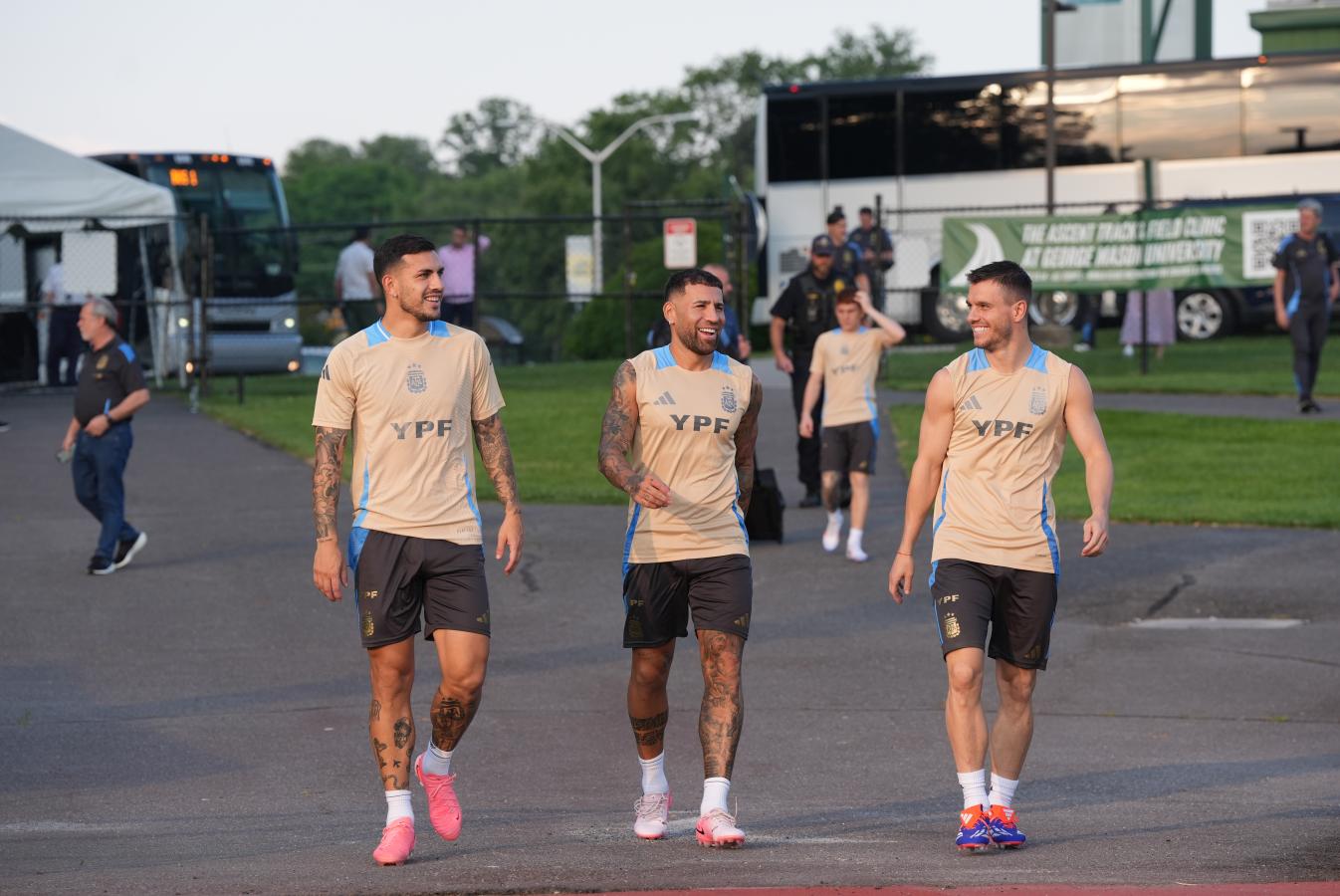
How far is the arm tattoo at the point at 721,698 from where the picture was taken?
20.2ft

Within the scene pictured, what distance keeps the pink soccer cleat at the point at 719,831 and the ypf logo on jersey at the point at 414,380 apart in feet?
5.40

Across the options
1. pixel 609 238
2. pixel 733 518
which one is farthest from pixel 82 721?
pixel 609 238

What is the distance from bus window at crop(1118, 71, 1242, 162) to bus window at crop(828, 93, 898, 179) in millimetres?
3760

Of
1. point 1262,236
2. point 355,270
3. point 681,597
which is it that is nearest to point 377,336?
point 681,597

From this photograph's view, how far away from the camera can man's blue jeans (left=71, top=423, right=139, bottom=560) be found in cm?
1195

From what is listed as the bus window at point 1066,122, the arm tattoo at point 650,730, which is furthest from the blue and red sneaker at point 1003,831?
the bus window at point 1066,122

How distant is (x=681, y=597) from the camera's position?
20.7 ft

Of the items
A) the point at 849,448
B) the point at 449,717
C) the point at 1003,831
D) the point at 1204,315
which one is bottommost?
the point at 1003,831

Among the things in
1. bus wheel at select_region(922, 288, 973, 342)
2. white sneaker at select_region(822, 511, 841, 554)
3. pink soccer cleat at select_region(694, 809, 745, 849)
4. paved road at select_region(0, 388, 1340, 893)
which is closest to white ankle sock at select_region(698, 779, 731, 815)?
pink soccer cleat at select_region(694, 809, 745, 849)

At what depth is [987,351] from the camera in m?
6.19

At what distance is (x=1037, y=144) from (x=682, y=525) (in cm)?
2553

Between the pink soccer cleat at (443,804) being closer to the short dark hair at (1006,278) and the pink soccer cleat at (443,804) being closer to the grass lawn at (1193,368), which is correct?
the short dark hair at (1006,278)

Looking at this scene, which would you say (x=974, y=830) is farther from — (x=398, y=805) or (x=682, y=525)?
(x=398, y=805)

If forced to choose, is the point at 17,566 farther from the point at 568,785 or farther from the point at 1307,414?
the point at 1307,414
